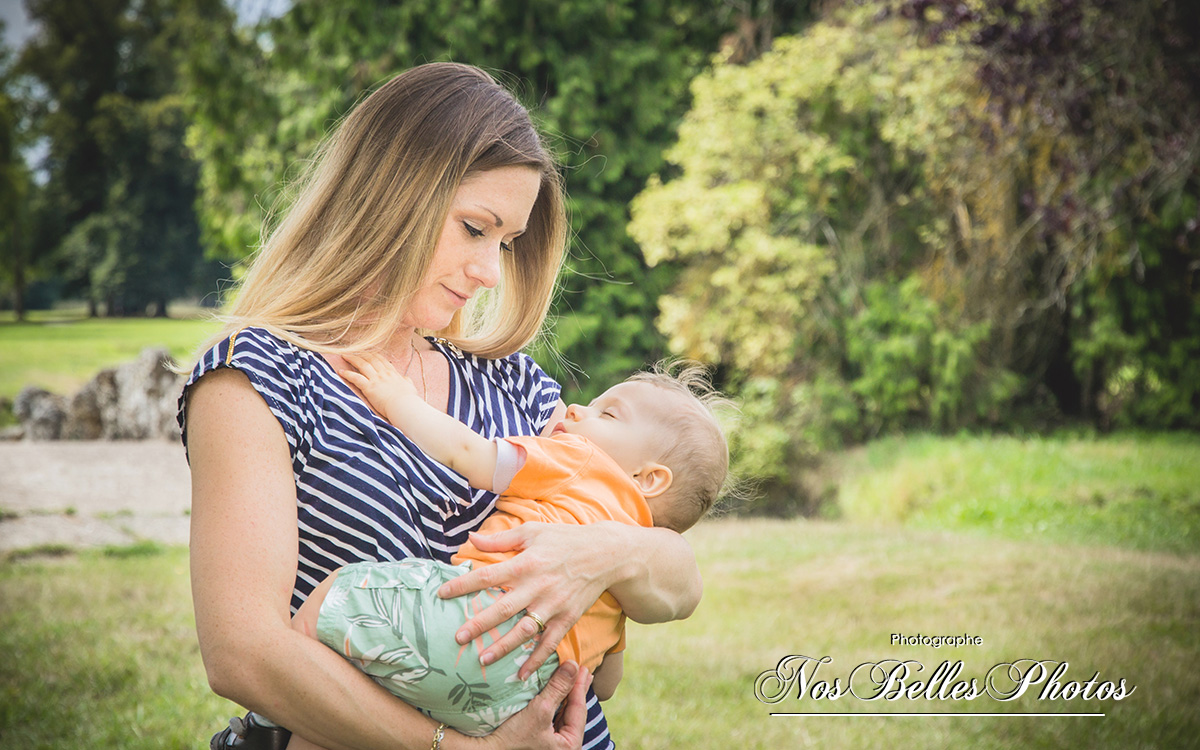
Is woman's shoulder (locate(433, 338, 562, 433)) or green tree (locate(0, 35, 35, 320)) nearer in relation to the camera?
woman's shoulder (locate(433, 338, 562, 433))

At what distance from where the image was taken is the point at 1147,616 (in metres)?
4.97

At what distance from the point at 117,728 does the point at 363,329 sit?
3.06 metres

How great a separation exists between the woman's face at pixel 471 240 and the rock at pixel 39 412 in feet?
28.2

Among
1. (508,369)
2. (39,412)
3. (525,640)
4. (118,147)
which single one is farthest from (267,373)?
(118,147)

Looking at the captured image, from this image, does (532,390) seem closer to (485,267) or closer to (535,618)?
(485,267)

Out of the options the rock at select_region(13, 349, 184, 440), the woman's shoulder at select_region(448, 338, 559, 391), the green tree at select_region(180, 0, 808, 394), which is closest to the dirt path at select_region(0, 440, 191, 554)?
the rock at select_region(13, 349, 184, 440)

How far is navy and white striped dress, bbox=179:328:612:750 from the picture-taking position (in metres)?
1.29

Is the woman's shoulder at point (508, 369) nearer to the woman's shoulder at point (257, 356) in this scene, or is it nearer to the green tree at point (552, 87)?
the woman's shoulder at point (257, 356)

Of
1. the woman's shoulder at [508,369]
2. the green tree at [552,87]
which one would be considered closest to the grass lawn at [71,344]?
the green tree at [552,87]

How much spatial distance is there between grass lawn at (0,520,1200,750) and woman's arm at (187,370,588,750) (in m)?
2.81

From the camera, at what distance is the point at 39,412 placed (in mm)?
8734

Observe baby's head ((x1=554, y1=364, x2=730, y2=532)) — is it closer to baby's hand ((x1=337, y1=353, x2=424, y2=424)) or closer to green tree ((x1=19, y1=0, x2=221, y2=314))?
baby's hand ((x1=337, y1=353, x2=424, y2=424))

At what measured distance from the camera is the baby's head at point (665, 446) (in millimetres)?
1764

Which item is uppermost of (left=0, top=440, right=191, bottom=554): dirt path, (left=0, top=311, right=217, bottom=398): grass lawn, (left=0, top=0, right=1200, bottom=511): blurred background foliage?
(left=0, top=0, right=1200, bottom=511): blurred background foliage
